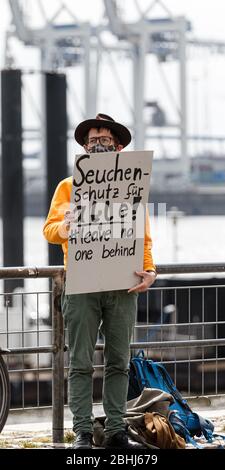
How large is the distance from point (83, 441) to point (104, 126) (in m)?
1.55

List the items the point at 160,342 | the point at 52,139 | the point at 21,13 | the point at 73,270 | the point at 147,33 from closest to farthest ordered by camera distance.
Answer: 1. the point at 73,270
2. the point at 160,342
3. the point at 52,139
4. the point at 21,13
5. the point at 147,33

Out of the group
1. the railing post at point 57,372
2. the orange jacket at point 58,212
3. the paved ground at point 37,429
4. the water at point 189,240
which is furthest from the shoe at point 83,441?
the water at point 189,240

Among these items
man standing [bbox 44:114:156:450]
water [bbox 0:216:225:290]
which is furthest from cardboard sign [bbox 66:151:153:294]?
water [bbox 0:216:225:290]

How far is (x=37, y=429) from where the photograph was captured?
279 inches

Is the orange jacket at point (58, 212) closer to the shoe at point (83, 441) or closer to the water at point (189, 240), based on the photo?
the shoe at point (83, 441)

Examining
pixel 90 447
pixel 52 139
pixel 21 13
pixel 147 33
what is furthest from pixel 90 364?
pixel 147 33

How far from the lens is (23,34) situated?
89312 mm

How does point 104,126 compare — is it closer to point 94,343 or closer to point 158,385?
point 94,343

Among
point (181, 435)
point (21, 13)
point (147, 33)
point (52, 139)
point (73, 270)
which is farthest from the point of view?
point (147, 33)

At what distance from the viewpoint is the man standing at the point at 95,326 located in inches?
227

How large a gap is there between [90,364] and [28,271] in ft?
2.82

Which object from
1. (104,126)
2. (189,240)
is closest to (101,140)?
(104,126)

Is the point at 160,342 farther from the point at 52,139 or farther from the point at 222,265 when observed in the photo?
the point at 52,139

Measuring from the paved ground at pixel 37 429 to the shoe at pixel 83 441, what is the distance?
0.62 meters
